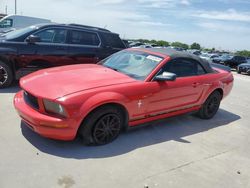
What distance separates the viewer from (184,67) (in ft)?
16.9

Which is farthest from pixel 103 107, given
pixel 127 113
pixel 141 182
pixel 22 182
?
pixel 22 182

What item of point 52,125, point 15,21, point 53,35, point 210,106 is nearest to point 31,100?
point 52,125

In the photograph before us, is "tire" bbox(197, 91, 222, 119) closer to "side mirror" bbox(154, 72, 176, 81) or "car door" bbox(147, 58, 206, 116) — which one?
"car door" bbox(147, 58, 206, 116)

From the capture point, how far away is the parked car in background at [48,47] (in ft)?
21.0

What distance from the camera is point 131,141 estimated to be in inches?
170

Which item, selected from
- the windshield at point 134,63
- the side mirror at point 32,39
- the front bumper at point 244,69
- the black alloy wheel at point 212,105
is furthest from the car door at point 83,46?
the front bumper at point 244,69

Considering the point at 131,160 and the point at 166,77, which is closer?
the point at 131,160

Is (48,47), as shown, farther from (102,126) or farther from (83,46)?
(102,126)

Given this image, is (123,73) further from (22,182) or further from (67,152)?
(22,182)

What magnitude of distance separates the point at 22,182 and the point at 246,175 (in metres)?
2.94

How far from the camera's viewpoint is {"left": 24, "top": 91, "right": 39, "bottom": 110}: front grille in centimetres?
376

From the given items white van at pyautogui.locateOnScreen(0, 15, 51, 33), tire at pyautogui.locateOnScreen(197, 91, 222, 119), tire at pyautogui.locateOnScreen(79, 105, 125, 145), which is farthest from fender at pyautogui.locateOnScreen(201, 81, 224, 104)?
white van at pyautogui.locateOnScreen(0, 15, 51, 33)

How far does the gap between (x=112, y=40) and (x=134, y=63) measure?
3.45 m

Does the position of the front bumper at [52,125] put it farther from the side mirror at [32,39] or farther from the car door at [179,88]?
the side mirror at [32,39]
